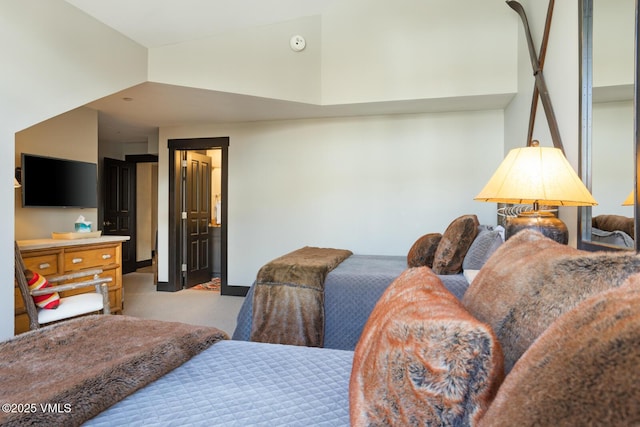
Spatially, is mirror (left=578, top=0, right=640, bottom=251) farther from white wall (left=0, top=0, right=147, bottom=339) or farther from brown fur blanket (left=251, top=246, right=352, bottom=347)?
white wall (left=0, top=0, right=147, bottom=339)

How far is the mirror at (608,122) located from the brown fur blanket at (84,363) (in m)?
1.66

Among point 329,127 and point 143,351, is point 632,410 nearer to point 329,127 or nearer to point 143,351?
point 143,351

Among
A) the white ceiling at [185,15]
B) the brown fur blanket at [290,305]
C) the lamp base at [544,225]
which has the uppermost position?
the white ceiling at [185,15]

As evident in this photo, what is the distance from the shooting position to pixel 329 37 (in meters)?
3.80

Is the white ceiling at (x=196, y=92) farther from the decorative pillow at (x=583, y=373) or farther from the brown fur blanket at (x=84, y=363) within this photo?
the decorative pillow at (x=583, y=373)

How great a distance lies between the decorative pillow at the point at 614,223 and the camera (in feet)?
4.64

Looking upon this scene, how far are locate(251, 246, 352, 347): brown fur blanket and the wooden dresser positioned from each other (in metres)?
1.71

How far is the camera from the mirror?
1.40 meters

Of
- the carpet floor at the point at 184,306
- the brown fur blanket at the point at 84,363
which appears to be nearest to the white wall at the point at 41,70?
the brown fur blanket at the point at 84,363

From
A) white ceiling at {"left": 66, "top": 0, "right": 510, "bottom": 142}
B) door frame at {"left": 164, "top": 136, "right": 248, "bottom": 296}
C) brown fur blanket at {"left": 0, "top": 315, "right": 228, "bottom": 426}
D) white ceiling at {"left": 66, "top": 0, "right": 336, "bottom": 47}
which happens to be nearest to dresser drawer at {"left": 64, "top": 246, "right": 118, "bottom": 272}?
door frame at {"left": 164, "top": 136, "right": 248, "bottom": 296}

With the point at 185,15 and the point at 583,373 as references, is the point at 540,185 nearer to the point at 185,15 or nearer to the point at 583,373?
the point at 583,373

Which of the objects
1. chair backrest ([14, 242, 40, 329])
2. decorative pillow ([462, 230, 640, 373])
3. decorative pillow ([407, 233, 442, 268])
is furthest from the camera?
decorative pillow ([407, 233, 442, 268])

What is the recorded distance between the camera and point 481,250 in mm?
2416

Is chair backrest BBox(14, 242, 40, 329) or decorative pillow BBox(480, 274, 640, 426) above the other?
decorative pillow BBox(480, 274, 640, 426)
